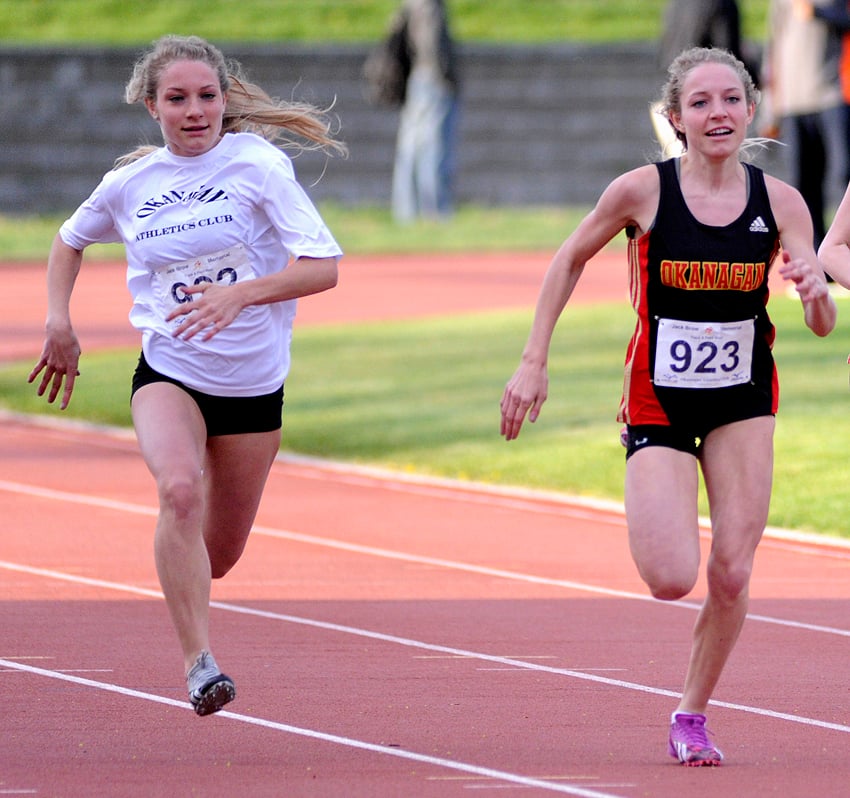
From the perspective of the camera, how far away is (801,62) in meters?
14.2

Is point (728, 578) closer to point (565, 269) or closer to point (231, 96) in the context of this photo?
point (565, 269)

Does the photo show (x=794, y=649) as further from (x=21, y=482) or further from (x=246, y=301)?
(x=21, y=482)

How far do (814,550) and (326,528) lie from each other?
2.42 meters

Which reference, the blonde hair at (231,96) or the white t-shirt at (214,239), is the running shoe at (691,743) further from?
the blonde hair at (231,96)

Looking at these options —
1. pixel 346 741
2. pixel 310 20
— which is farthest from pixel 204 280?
pixel 310 20

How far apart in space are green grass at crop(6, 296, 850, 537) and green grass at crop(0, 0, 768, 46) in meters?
15.2

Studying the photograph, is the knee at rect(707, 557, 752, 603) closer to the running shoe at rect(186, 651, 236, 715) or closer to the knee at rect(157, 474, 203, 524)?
the running shoe at rect(186, 651, 236, 715)

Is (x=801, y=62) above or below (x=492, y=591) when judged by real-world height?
above

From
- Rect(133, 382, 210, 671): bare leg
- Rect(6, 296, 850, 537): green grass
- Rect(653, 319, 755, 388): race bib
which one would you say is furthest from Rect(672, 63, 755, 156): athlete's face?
Rect(6, 296, 850, 537): green grass

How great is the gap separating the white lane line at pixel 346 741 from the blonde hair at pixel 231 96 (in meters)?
1.71

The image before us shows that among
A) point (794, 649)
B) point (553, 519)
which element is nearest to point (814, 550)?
point (553, 519)

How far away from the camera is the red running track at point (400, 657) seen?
5160 mm

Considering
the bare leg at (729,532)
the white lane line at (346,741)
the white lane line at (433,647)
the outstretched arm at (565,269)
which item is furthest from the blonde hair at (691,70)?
the white lane line at (346,741)

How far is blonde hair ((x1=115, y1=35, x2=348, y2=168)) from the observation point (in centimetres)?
587
